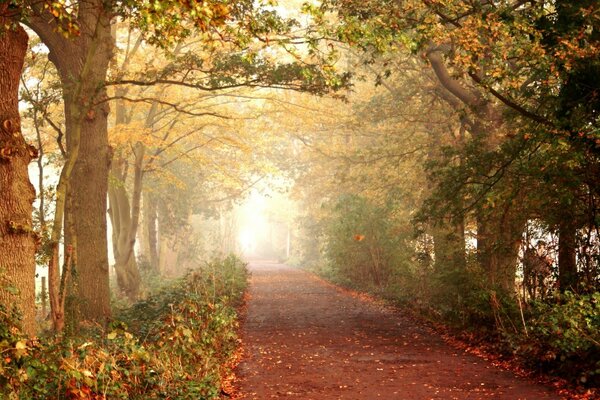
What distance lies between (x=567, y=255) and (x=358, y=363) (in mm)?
4182

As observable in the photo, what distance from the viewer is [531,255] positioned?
10.8 metres

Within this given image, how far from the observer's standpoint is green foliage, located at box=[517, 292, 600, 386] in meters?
7.57

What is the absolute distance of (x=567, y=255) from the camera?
10.2m

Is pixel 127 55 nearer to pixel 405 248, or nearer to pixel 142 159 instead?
pixel 142 159

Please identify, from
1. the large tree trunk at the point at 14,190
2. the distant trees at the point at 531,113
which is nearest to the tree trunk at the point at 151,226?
the distant trees at the point at 531,113

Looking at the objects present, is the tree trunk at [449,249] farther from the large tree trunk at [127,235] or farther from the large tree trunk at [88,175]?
the large tree trunk at [127,235]

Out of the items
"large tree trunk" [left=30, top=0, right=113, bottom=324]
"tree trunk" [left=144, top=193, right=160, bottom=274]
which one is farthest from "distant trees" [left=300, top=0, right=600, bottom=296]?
"tree trunk" [left=144, top=193, right=160, bottom=274]

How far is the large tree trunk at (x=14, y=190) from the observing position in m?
7.14

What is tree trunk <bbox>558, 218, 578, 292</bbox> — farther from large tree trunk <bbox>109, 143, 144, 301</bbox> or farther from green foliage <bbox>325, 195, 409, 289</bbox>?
large tree trunk <bbox>109, 143, 144, 301</bbox>

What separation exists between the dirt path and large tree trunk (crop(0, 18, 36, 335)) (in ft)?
10.8

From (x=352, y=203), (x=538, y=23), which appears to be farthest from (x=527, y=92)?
(x=352, y=203)

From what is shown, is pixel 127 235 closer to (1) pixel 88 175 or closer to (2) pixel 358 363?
(1) pixel 88 175

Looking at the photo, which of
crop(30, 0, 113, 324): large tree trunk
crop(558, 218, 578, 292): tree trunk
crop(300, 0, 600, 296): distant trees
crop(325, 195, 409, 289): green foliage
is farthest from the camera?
crop(325, 195, 409, 289): green foliage

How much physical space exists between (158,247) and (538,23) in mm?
25876
